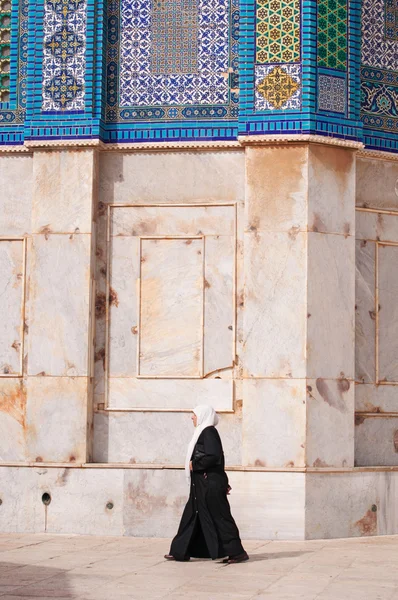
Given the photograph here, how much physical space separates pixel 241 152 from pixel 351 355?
2162 millimetres

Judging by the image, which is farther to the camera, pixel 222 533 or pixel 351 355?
pixel 351 355

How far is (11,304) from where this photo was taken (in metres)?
11.1

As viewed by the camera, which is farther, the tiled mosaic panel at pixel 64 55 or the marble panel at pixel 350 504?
the tiled mosaic panel at pixel 64 55

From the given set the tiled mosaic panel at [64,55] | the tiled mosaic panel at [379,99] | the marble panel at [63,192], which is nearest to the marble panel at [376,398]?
the tiled mosaic panel at [379,99]

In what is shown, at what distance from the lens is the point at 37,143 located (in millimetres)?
10891

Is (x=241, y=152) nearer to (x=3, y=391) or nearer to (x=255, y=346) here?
(x=255, y=346)

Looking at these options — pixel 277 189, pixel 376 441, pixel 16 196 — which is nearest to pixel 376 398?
pixel 376 441

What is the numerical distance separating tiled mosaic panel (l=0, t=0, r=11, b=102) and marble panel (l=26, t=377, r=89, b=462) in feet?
10.1

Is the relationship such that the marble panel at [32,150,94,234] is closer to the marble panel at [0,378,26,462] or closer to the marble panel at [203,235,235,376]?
the marble panel at [203,235,235,376]

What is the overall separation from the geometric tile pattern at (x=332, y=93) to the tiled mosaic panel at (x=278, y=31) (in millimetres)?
333

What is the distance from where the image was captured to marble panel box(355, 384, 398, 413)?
1095 centimetres

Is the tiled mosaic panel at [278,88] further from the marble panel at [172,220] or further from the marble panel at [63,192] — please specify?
the marble panel at [63,192]

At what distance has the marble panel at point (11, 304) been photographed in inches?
433

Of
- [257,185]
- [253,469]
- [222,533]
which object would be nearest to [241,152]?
[257,185]
